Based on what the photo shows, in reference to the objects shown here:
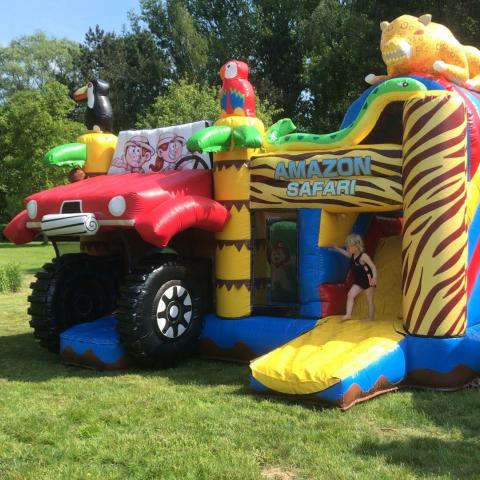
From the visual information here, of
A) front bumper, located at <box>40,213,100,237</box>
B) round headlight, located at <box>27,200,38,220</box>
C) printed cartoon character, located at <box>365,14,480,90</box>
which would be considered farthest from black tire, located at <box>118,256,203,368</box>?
printed cartoon character, located at <box>365,14,480,90</box>

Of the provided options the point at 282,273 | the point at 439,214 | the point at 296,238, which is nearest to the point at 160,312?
the point at 282,273

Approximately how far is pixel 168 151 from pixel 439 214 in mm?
3267

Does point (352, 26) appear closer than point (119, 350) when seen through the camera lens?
No

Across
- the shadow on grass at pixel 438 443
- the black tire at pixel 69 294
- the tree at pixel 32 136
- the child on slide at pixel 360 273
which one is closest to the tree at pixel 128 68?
the tree at pixel 32 136

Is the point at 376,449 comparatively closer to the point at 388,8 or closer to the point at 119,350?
the point at 119,350

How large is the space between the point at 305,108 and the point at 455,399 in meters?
26.2

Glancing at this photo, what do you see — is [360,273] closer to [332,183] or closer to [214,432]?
[332,183]

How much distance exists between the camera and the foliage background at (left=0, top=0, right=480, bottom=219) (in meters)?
23.1

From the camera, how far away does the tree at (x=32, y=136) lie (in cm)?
2758

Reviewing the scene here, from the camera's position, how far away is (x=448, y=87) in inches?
240

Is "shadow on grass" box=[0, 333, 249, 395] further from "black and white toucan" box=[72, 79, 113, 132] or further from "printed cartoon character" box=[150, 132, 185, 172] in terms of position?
"black and white toucan" box=[72, 79, 113, 132]

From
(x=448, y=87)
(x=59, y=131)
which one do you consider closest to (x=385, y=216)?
(x=448, y=87)

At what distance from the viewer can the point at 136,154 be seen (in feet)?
25.4

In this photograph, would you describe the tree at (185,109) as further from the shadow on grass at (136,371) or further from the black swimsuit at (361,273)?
the black swimsuit at (361,273)
